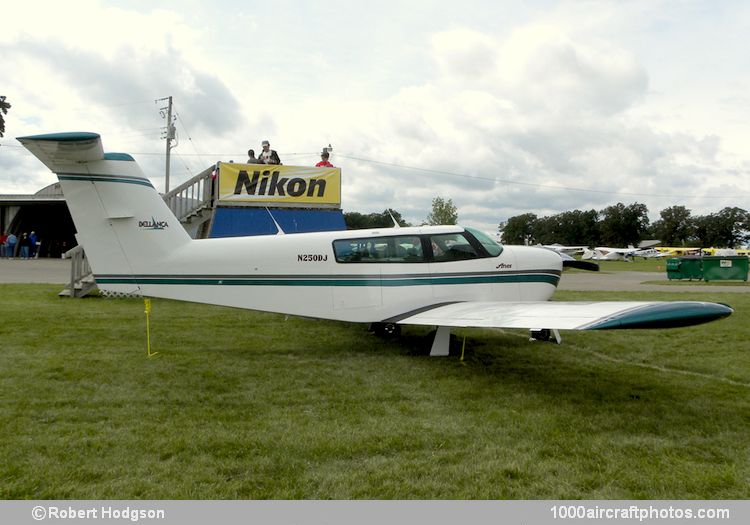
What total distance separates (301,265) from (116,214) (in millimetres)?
2595

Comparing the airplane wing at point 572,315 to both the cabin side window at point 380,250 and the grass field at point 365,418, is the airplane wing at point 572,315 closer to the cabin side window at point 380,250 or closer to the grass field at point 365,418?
the grass field at point 365,418

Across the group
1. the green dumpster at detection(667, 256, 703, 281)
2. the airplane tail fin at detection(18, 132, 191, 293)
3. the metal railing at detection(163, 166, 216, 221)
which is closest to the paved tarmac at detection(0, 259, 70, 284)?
the metal railing at detection(163, 166, 216, 221)

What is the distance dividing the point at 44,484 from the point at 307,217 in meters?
12.9

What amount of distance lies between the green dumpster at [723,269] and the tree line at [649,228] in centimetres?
8985

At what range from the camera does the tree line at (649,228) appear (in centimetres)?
11750

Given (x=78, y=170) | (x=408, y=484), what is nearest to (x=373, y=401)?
(x=408, y=484)

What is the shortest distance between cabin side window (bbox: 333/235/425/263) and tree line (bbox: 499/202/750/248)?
363 ft

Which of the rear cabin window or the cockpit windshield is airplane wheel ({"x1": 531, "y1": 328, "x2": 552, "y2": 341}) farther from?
the rear cabin window

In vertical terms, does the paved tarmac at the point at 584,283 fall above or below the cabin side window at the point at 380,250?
below

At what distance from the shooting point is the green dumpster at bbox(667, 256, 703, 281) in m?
25.6

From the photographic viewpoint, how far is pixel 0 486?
134 inches

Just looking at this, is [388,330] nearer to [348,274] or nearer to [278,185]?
[348,274]

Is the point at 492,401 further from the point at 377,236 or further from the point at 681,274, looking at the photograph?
the point at 681,274

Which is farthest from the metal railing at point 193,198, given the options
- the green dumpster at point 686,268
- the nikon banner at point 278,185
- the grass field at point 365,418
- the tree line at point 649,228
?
the tree line at point 649,228
